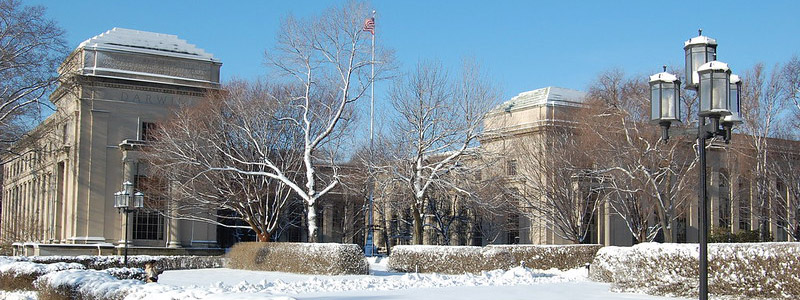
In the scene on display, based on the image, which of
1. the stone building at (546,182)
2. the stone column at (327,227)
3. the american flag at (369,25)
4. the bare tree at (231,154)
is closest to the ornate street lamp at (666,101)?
the stone building at (546,182)

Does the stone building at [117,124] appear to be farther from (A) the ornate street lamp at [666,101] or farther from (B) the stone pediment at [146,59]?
(A) the ornate street lamp at [666,101]

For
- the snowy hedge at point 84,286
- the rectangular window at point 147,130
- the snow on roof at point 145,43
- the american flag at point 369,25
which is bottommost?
the snowy hedge at point 84,286

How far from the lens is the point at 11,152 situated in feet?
124

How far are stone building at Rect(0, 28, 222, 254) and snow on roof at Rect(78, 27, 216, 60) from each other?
0.05m

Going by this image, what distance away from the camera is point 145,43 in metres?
49.9

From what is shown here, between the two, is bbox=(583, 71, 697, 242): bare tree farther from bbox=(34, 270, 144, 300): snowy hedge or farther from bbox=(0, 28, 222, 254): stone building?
bbox=(34, 270, 144, 300): snowy hedge

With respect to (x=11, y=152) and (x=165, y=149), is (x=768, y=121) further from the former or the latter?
(x=11, y=152)

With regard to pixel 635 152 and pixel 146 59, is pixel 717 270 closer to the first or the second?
pixel 635 152

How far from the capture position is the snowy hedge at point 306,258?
99.7 ft

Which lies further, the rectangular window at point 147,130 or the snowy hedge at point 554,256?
the rectangular window at point 147,130

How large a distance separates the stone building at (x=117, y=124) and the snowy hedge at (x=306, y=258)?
1529 cm

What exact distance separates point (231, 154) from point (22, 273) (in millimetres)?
20888

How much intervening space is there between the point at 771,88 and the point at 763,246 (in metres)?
25.0

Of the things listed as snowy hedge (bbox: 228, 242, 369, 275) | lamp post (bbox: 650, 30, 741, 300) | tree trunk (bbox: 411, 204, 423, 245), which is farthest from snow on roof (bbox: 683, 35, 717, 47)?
tree trunk (bbox: 411, 204, 423, 245)
